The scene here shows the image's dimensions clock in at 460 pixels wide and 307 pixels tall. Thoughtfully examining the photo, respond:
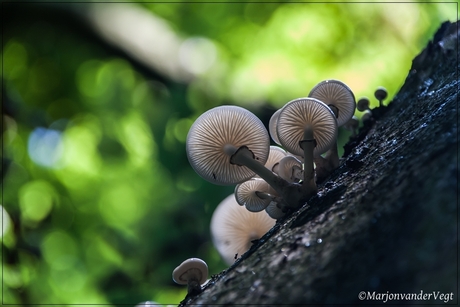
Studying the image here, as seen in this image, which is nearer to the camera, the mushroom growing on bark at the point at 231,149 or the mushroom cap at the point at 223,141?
the mushroom growing on bark at the point at 231,149

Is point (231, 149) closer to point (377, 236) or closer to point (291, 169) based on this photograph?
point (291, 169)

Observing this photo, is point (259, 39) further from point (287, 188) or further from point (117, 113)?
point (287, 188)

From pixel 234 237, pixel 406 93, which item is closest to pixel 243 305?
pixel 234 237

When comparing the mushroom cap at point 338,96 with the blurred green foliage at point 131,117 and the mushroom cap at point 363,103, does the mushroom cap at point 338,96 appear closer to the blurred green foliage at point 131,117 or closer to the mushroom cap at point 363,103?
the mushroom cap at point 363,103

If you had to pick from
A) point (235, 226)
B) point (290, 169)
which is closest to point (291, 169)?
point (290, 169)

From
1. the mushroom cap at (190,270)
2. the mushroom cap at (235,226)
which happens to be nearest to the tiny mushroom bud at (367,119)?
the mushroom cap at (235,226)

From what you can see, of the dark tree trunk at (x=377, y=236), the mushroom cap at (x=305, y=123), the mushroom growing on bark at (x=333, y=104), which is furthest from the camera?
the mushroom growing on bark at (x=333, y=104)

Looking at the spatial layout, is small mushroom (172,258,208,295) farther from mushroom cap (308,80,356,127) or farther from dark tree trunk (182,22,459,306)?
mushroom cap (308,80,356,127)

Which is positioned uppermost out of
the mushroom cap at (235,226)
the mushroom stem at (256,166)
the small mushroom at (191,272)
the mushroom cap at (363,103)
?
the mushroom cap at (363,103)
